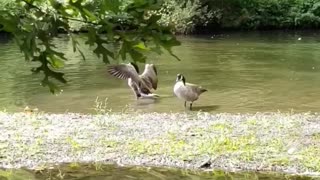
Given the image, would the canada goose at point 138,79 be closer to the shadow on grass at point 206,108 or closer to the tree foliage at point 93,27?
the shadow on grass at point 206,108

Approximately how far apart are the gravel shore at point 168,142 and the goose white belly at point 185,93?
7.98 feet

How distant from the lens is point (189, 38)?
3216 cm

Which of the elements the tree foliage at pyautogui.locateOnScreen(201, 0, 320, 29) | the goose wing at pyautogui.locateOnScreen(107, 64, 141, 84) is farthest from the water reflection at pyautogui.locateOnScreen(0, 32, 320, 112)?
the tree foliage at pyautogui.locateOnScreen(201, 0, 320, 29)

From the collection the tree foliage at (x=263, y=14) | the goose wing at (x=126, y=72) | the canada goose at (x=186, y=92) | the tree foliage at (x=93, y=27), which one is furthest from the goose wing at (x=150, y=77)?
the tree foliage at (x=263, y=14)

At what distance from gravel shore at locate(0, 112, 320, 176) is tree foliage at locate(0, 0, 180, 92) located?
5569 millimetres

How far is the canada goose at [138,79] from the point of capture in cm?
1488

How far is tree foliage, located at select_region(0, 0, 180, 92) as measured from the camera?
1.92m

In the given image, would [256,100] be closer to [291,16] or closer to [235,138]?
[235,138]

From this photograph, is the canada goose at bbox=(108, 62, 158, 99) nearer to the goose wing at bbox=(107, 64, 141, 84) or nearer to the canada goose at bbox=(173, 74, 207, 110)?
the goose wing at bbox=(107, 64, 141, 84)

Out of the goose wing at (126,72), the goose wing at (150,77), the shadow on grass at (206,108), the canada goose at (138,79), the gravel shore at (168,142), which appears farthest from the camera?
the goose wing at (150,77)

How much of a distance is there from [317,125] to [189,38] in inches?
865

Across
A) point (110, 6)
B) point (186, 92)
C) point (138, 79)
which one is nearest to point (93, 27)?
point (110, 6)

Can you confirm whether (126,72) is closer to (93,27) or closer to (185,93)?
(185,93)

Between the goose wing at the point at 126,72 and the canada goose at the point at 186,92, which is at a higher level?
the goose wing at the point at 126,72
